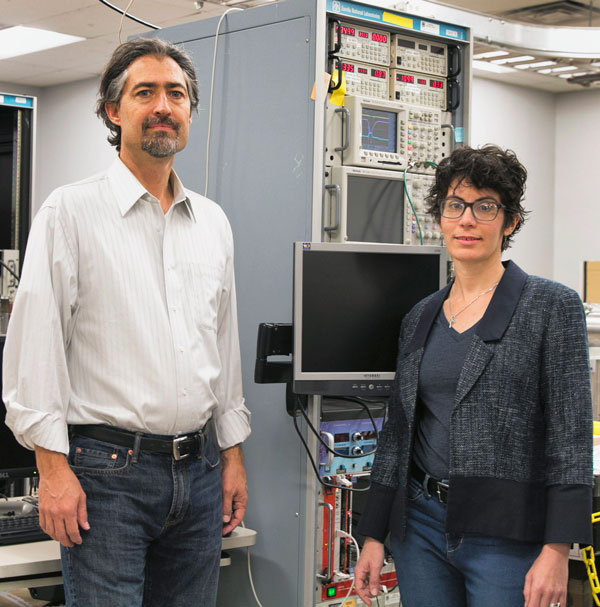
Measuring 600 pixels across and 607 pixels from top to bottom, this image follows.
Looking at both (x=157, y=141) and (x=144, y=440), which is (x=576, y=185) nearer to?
(x=157, y=141)

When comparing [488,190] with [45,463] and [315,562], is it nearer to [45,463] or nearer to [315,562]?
[45,463]

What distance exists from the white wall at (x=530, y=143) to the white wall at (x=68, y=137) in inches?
156

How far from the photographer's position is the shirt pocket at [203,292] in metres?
2.10

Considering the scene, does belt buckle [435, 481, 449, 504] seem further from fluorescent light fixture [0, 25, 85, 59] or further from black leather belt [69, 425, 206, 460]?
fluorescent light fixture [0, 25, 85, 59]

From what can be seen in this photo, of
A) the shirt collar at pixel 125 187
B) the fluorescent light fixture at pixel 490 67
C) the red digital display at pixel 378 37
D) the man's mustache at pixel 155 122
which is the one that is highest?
the fluorescent light fixture at pixel 490 67

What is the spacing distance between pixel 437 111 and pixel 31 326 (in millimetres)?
1622

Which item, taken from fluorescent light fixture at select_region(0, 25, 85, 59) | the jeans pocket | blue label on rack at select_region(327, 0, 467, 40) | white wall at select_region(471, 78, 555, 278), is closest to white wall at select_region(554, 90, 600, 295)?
white wall at select_region(471, 78, 555, 278)

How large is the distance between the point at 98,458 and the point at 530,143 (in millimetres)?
8739

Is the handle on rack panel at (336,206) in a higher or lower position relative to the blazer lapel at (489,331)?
higher

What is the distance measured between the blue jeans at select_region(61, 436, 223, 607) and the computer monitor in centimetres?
53

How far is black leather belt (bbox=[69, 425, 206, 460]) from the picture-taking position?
6.36 feet

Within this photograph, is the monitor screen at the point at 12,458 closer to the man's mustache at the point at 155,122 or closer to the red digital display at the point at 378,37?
the man's mustache at the point at 155,122

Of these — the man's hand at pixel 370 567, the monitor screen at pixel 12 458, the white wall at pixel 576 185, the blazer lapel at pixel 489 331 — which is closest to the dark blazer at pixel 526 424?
the blazer lapel at pixel 489 331

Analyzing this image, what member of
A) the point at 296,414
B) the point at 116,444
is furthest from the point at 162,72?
the point at 296,414
